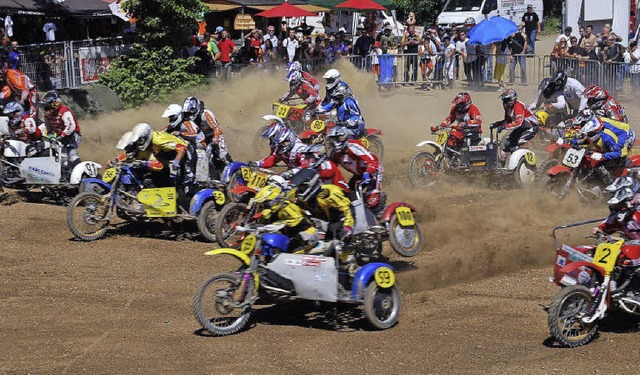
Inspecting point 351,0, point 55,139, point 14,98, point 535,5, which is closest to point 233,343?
point 55,139

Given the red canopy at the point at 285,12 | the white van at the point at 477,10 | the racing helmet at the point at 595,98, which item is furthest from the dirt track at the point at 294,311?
the white van at the point at 477,10

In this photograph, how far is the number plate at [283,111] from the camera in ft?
63.5

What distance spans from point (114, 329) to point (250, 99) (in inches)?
648

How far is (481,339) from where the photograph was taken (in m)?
9.08

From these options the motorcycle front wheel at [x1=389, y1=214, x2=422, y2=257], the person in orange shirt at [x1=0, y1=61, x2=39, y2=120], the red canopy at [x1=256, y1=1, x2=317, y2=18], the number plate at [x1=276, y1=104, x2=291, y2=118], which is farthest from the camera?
the red canopy at [x1=256, y1=1, x2=317, y2=18]

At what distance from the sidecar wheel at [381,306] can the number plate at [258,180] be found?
4030mm

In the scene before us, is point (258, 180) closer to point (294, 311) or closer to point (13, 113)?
point (294, 311)

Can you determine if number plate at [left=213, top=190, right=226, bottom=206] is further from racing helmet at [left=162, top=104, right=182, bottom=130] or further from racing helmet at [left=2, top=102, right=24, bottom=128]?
racing helmet at [left=2, top=102, right=24, bottom=128]

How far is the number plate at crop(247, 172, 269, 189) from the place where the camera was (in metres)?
13.2

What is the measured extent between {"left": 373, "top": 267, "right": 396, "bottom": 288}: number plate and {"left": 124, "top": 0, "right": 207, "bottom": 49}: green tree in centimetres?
1703

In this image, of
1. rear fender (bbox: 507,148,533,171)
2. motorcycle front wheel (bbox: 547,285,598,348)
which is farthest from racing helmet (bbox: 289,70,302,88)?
motorcycle front wheel (bbox: 547,285,598,348)

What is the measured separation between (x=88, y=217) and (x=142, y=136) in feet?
4.85

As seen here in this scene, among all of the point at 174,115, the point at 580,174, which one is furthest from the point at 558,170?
the point at 174,115

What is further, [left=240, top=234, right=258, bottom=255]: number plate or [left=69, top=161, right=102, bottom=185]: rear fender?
[left=69, top=161, right=102, bottom=185]: rear fender
